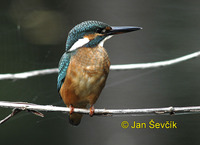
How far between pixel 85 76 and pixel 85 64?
0.30 ft

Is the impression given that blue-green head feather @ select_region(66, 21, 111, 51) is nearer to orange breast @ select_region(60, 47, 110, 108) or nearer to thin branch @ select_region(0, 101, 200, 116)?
orange breast @ select_region(60, 47, 110, 108)

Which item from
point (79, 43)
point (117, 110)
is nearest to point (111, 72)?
point (79, 43)

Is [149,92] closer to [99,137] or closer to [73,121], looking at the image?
[99,137]

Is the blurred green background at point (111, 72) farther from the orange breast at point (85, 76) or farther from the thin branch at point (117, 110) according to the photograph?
the thin branch at point (117, 110)

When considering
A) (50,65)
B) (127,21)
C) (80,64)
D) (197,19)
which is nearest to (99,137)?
(50,65)

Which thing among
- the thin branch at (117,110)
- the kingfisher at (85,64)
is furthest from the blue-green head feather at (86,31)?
the thin branch at (117,110)

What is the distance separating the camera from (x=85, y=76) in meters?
1.79

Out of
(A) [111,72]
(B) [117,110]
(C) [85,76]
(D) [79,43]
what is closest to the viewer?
(B) [117,110]

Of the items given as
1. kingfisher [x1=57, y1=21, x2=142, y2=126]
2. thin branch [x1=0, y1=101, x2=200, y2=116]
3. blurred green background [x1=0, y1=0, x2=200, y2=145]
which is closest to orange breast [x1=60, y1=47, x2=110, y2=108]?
kingfisher [x1=57, y1=21, x2=142, y2=126]

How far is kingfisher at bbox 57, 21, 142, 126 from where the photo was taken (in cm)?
180

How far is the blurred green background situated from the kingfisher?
4.55ft

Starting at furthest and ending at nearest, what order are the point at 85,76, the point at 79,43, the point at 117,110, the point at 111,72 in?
the point at 111,72 < the point at 79,43 < the point at 85,76 < the point at 117,110

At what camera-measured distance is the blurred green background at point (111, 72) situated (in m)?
3.38

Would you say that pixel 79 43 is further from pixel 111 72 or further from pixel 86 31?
pixel 111 72
